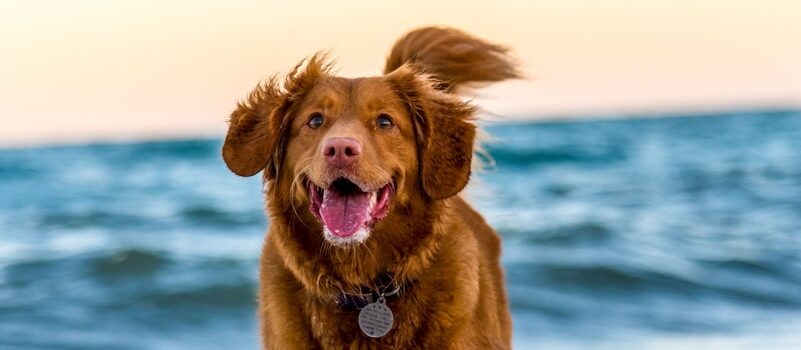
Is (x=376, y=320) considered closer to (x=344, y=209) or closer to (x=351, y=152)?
(x=344, y=209)

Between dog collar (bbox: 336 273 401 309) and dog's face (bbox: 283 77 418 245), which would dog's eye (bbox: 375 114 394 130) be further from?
dog collar (bbox: 336 273 401 309)

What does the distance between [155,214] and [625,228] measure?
6119 mm

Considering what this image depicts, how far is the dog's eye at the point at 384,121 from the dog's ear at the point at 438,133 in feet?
0.59

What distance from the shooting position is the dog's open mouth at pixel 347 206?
413 centimetres

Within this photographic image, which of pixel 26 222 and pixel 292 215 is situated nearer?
pixel 292 215

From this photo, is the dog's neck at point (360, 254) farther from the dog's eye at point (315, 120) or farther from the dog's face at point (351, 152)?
the dog's eye at point (315, 120)

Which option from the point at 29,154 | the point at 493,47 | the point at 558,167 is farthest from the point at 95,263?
the point at 29,154

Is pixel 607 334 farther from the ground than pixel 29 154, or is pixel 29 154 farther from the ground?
pixel 29 154

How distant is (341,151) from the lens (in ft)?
13.0

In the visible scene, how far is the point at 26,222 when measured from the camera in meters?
14.5

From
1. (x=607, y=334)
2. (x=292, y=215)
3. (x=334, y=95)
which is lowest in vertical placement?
(x=607, y=334)

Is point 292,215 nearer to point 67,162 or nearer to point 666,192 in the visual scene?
point 666,192

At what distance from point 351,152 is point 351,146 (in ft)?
0.08

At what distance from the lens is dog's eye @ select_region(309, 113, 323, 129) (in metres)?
4.36
